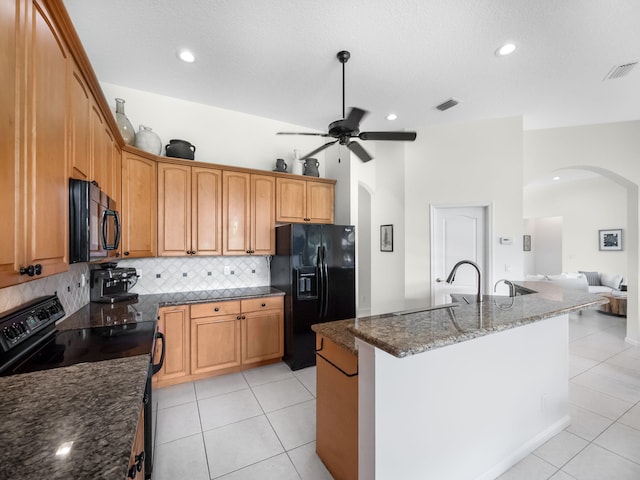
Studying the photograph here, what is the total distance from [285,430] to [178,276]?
2121 mm

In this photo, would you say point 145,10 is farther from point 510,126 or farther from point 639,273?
point 639,273

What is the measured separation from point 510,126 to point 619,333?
3.85 metres

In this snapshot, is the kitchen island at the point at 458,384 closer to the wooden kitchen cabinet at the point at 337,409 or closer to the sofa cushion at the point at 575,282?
the wooden kitchen cabinet at the point at 337,409

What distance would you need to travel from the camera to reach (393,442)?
136 centimetres

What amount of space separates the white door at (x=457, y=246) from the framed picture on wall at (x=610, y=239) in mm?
5160

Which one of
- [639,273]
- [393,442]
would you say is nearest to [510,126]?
[639,273]

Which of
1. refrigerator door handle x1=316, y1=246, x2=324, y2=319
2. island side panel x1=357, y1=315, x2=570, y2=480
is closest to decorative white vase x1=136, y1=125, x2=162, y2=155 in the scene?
refrigerator door handle x1=316, y1=246, x2=324, y2=319

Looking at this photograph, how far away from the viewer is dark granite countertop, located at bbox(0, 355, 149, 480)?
0.66 metres

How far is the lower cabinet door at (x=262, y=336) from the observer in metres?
3.24

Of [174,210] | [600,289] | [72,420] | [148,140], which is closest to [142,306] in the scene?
[174,210]

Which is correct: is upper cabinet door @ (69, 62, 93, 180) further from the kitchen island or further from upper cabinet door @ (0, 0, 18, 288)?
the kitchen island

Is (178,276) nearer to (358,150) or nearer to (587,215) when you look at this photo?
(358,150)

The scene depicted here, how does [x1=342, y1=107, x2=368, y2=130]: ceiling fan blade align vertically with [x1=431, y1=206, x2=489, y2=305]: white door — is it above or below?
above

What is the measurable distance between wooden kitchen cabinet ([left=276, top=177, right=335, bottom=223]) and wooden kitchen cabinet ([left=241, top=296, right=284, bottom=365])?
111 centimetres
